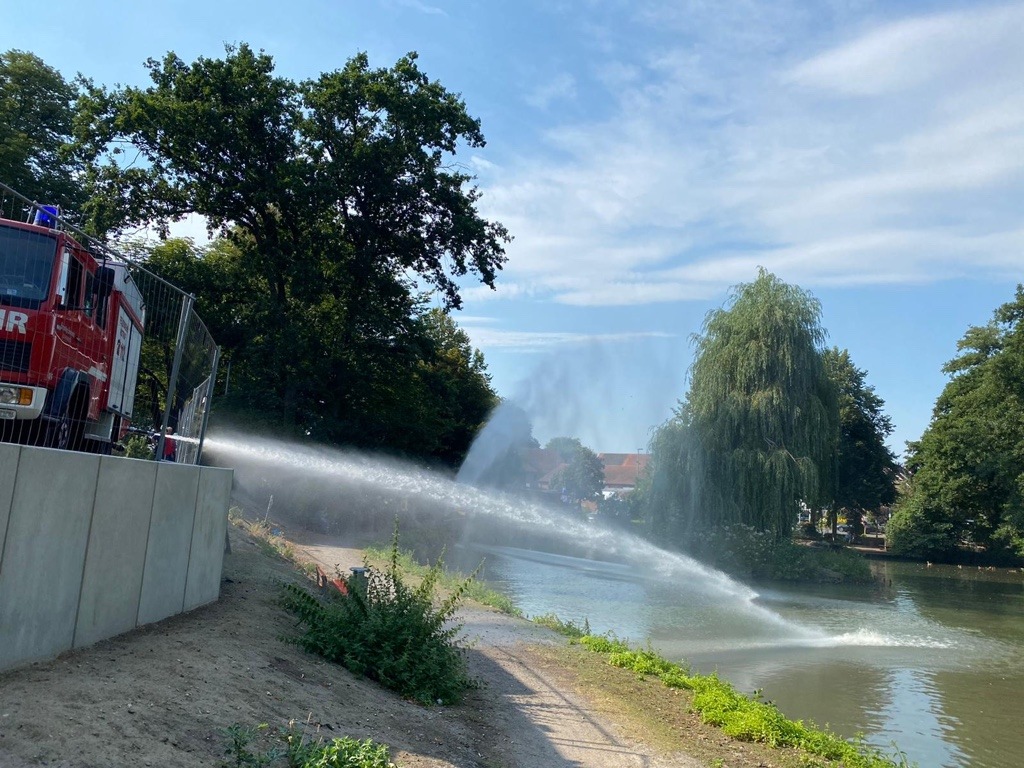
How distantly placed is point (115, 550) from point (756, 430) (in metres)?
31.9

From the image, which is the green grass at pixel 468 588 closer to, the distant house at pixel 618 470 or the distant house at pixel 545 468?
the distant house at pixel 545 468

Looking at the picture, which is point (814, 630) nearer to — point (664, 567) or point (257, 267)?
point (664, 567)

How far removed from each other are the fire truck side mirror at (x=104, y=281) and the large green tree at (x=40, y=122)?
25.4 m

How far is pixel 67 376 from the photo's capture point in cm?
954

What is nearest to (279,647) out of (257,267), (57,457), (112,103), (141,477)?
(141,477)

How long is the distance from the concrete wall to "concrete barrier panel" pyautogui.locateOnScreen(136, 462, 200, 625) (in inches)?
0.4

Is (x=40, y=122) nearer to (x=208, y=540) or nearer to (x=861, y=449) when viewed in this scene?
(x=208, y=540)

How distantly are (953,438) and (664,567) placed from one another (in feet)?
109

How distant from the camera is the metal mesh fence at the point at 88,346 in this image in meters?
8.93

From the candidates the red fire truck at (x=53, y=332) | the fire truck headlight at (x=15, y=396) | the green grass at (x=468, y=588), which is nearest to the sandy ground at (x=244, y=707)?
the red fire truck at (x=53, y=332)

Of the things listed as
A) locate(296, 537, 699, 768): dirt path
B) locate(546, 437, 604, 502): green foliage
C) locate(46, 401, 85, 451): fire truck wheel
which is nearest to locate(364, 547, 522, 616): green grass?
locate(296, 537, 699, 768): dirt path

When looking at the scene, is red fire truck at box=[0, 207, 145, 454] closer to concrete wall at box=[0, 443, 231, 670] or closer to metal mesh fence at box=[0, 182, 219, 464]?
metal mesh fence at box=[0, 182, 219, 464]

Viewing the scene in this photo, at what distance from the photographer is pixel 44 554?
623 cm

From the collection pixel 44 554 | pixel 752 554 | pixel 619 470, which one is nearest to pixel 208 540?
pixel 44 554
